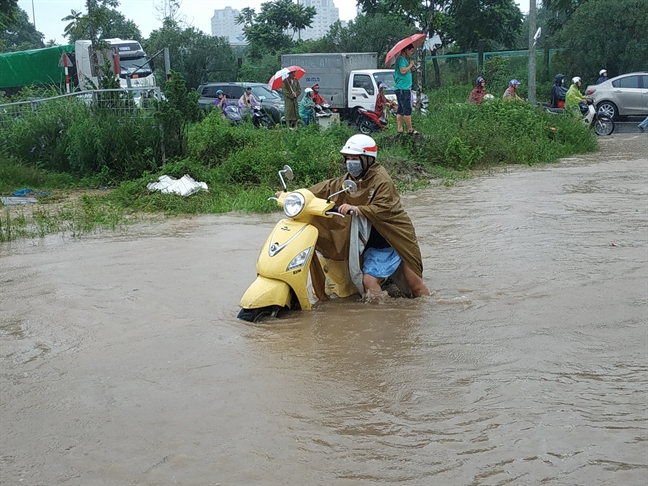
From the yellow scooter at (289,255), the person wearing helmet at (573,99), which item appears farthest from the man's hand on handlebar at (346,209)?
the person wearing helmet at (573,99)

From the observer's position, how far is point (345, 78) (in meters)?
26.7

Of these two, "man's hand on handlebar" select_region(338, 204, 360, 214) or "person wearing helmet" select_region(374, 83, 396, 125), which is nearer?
"man's hand on handlebar" select_region(338, 204, 360, 214)

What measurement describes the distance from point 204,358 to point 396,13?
3360 centimetres

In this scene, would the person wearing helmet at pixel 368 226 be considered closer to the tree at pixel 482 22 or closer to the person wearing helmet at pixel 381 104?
the person wearing helmet at pixel 381 104

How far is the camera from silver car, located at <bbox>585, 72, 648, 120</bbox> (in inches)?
892

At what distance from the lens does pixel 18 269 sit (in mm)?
8094

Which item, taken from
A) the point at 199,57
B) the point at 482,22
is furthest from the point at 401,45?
the point at 199,57

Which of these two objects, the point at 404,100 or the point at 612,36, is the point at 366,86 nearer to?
the point at 612,36

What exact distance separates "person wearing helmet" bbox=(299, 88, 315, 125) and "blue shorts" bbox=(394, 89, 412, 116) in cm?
455

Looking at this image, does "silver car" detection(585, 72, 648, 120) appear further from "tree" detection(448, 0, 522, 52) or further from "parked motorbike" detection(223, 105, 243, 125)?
"tree" detection(448, 0, 522, 52)

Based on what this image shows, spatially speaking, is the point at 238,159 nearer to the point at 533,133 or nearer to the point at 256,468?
the point at 533,133

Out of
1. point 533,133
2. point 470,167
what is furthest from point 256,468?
point 533,133

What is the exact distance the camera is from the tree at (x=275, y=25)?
4294cm

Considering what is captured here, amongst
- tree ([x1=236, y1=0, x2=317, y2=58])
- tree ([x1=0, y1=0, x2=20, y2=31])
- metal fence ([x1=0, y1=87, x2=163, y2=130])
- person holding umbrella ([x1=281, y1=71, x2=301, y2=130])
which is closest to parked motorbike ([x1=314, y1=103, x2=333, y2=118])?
person holding umbrella ([x1=281, y1=71, x2=301, y2=130])
